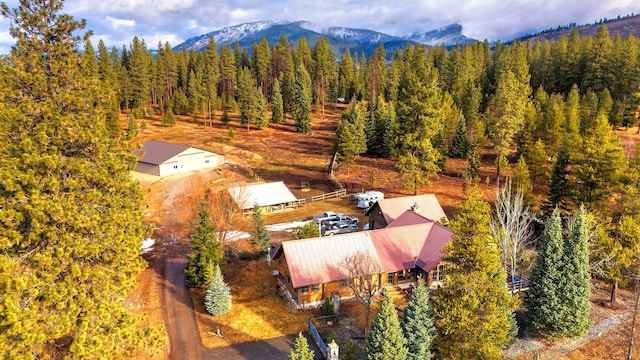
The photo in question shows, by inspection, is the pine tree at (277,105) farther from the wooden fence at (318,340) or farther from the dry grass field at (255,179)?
the wooden fence at (318,340)

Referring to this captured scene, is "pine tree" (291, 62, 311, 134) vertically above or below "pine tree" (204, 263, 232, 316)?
above

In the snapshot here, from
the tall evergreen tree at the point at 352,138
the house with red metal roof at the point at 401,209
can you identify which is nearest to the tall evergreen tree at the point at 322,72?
the tall evergreen tree at the point at 352,138

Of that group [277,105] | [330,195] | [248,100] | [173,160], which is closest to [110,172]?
[330,195]

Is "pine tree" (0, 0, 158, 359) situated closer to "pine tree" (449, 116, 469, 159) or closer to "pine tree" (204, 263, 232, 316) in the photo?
"pine tree" (204, 263, 232, 316)

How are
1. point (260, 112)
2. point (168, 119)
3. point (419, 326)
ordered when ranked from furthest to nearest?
point (168, 119) → point (260, 112) → point (419, 326)

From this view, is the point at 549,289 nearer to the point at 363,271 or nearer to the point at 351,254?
the point at 363,271

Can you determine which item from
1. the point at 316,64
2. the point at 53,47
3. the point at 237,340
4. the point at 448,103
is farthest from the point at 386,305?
the point at 316,64

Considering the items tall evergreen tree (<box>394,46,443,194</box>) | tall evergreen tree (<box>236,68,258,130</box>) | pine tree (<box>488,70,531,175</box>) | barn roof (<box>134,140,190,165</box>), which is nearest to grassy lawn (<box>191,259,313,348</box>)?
A: tall evergreen tree (<box>394,46,443,194</box>)
